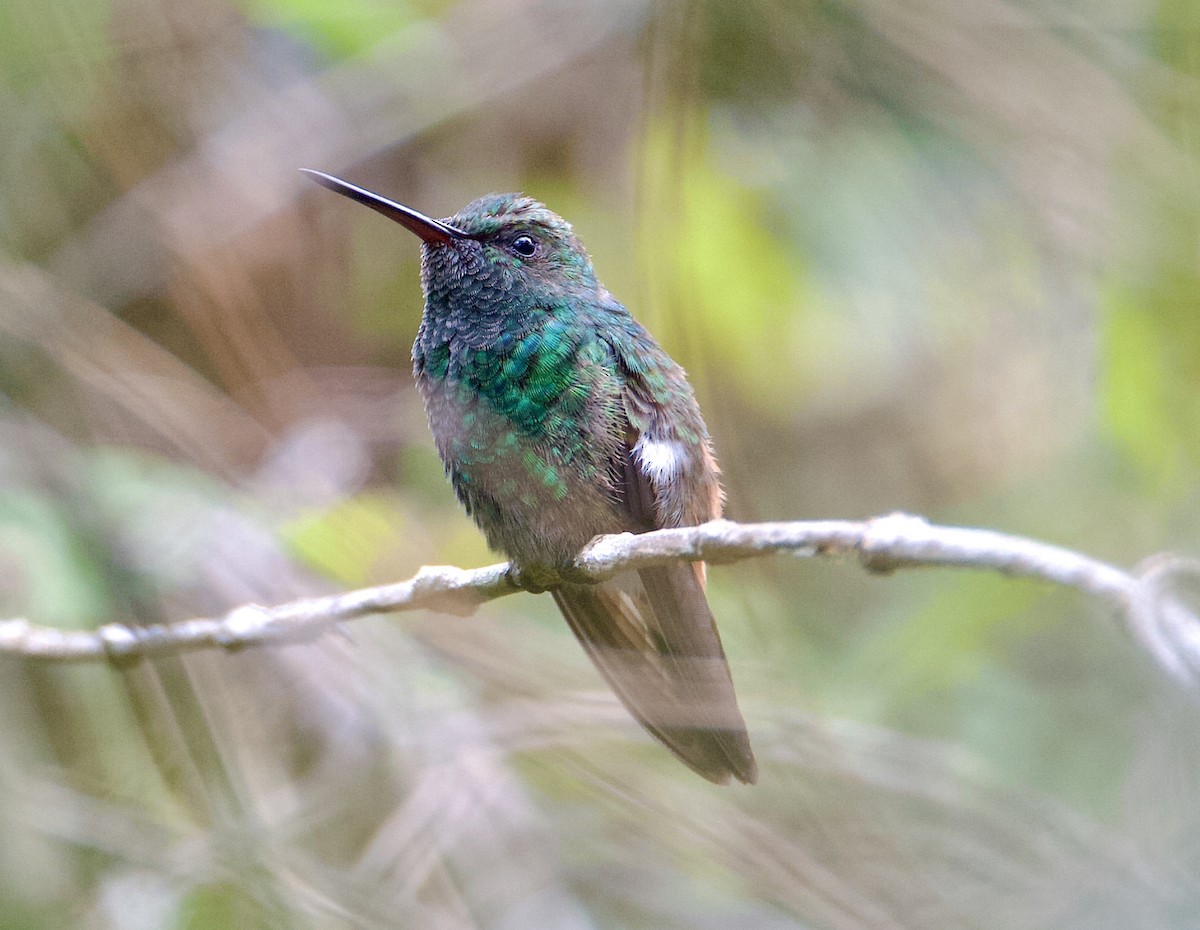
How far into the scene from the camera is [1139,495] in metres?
3.20

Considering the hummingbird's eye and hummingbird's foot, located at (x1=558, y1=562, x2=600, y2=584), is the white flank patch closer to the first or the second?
hummingbird's foot, located at (x1=558, y1=562, x2=600, y2=584)

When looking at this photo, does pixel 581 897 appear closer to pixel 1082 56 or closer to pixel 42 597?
pixel 42 597

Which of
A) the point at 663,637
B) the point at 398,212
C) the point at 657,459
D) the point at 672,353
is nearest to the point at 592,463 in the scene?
the point at 657,459

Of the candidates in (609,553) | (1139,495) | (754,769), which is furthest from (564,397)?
(1139,495)

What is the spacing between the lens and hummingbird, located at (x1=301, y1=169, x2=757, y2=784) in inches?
98.6

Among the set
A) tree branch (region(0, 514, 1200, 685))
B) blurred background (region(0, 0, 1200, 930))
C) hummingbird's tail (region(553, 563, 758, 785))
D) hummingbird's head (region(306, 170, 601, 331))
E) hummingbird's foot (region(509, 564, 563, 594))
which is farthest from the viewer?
blurred background (region(0, 0, 1200, 930))

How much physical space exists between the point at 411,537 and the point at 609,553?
153 cm

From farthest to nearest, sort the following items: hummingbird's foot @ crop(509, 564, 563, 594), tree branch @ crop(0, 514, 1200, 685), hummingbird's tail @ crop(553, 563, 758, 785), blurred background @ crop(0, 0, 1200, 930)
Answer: blurred background @ crop(0, 0, 1200, 930)
hummingbird's foot @ crop(509, 564, 563, 594)
hummingbird's tail @ crop(553, 563, 758, 785)
tree branch @ crop(0, 514, 1200, 685)

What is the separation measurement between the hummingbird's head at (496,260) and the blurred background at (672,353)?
0.40 m

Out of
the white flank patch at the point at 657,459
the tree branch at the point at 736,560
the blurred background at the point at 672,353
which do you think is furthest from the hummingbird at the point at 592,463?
the blurred background at the point at 672,353

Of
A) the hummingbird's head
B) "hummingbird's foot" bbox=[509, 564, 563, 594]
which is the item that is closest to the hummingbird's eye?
the hummingbird's head

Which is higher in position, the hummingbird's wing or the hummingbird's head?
the hummingbird's head

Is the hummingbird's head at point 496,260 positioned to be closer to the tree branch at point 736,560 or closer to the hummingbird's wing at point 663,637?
the hummingbird's wing at point 663,637

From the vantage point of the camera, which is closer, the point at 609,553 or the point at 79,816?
the point at 609,553
